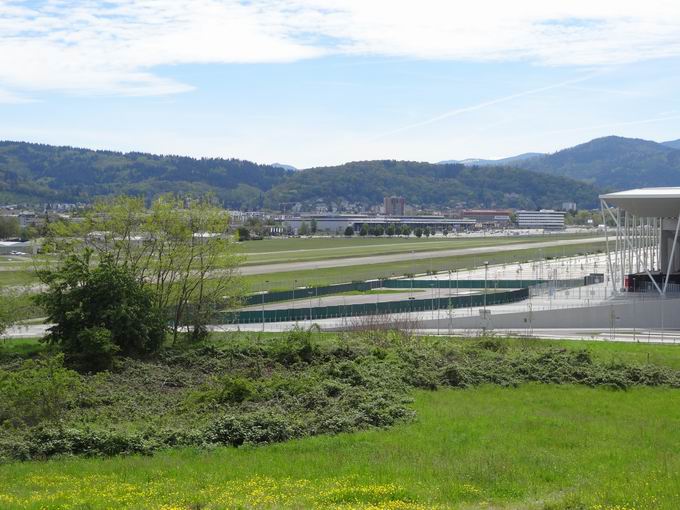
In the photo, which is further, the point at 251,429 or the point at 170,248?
the point at 170,248

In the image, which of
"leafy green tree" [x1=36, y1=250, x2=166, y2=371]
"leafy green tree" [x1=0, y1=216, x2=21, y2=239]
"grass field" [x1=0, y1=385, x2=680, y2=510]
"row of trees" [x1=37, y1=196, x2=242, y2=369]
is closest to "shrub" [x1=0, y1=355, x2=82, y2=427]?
"grass field" [x1=0, y1=385, x2=680, y2=510]

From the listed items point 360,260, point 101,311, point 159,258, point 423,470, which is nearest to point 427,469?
point 423,470

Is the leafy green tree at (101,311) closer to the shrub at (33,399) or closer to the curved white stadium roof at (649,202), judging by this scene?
the shrub at (33,399)

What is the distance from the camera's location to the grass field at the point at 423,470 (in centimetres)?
1662

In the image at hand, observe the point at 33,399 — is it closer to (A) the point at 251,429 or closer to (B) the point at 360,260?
(A) the point at 251,429

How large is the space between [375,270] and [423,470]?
83824mm

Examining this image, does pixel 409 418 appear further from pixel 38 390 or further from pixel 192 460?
pixel 38 390

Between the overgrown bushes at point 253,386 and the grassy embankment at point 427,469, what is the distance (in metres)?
1.04

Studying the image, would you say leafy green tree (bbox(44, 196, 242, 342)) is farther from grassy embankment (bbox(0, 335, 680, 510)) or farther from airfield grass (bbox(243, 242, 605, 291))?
Answer: grassy embankment (bbox(0, 335, 680, 510))

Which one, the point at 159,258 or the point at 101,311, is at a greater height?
the point at 159,258

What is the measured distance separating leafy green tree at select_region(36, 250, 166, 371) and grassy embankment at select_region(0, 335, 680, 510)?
14567 mm

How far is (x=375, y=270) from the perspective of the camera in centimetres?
10319

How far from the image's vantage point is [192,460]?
21656 millimetres

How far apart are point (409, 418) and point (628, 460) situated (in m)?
7.49
